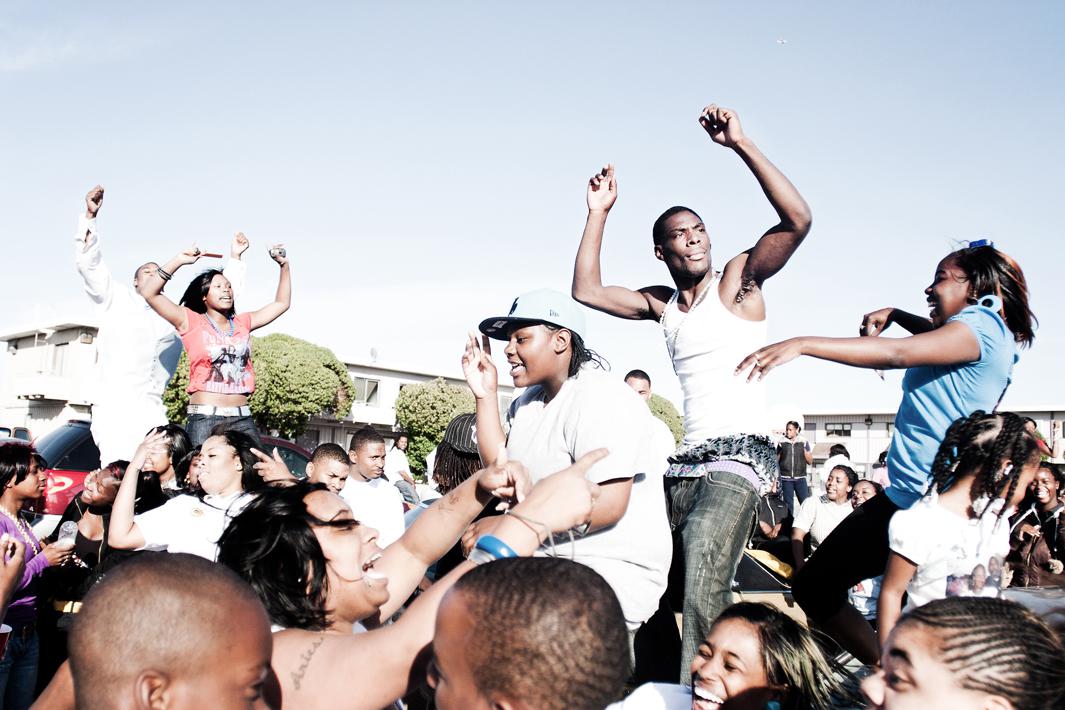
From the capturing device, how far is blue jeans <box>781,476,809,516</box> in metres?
13.9

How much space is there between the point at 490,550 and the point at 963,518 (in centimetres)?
200

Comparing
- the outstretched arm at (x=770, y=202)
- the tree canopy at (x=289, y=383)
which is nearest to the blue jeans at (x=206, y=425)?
the outstretched arm at (x=770, y=202)

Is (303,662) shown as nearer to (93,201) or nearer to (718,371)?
(718,371)

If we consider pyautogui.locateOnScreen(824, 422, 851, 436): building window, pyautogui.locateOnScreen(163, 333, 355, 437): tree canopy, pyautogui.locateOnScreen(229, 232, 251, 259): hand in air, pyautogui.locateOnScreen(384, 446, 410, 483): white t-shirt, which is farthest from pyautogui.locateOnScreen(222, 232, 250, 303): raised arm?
pyautogui.locateOnScreen(824, 422, 851, 436): building window

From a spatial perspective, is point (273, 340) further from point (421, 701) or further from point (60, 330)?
point (421, 701)

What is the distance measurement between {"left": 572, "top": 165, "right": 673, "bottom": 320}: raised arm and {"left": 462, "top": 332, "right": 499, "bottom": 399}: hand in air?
46.6 inches

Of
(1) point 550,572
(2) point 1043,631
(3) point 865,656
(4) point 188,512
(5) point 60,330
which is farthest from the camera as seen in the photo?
(5) point 60,330

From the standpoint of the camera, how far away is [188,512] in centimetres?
452

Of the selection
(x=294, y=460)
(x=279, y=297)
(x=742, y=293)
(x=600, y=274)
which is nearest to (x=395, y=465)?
(x=294, y=460)

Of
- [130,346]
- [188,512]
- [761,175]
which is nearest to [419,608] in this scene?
[761,175]

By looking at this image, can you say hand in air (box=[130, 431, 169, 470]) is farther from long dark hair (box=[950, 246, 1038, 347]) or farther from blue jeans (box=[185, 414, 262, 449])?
long dark hair (box=[950, 246, 1038, 347])

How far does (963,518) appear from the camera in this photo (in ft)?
10.4

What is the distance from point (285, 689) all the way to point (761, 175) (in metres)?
2.66

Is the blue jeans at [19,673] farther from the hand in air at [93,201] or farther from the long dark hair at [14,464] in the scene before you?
the hand in air at [93,201]
